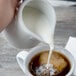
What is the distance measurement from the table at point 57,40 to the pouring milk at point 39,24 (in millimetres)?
124

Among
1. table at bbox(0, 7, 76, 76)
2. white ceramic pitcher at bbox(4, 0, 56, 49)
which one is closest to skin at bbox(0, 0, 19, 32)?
white ceramic pitcher at bbox(4, 0, 56, 49)

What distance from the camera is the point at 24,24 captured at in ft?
1.22

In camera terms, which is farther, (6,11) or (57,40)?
(57,40)

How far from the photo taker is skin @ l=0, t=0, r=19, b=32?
0.34m

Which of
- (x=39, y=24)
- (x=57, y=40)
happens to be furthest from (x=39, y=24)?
(x=57, y=40)

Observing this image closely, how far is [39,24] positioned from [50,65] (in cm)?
7

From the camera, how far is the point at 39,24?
41cm

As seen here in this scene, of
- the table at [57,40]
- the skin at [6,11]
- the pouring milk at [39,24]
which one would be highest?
the skin at [6,11]

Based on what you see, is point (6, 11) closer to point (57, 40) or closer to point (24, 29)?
point (24, 29)

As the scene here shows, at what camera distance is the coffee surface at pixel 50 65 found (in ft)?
1.34

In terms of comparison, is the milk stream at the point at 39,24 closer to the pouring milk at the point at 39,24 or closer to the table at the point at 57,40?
the pouring milk at the point at 39,24

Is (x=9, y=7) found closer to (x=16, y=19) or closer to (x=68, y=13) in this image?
(x=16, y=19)

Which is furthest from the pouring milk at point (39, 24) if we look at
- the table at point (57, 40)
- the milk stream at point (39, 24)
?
the table at point (57, 40)

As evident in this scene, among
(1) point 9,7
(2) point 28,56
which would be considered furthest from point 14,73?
(1) point 9,7
